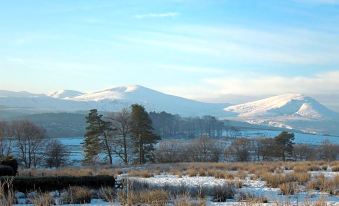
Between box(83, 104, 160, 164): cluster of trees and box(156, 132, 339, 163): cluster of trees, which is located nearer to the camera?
box(83, 104, 160, 164): cluster of trees

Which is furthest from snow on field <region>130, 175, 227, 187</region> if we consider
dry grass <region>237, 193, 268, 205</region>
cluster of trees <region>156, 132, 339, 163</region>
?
cluster of trees <region>156, 132, 339, 163</region>

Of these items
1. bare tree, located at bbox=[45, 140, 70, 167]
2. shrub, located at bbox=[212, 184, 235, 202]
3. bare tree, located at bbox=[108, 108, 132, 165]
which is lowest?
bare tree, located at bbox=[45, 140, 70, 167]

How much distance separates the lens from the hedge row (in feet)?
54.2

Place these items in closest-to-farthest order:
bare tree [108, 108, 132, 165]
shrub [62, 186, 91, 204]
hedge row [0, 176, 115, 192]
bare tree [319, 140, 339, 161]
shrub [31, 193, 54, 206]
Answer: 1. shrub [31, 193, 54, 206]
2. shrub [62, 186, 91, 204]
3. hedge row [0, 176, 115, 192]
4. bare tree [108, 108, 132, 165]
5. bare tree [319, 140, 339, 161]

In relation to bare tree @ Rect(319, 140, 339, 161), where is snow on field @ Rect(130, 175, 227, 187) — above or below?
above

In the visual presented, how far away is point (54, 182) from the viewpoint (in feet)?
55.3

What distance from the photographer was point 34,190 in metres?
16.2

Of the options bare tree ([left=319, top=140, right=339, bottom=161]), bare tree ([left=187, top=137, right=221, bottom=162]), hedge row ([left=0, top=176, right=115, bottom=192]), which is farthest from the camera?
bare tree ([left=319, top=140, right=339, bottom=161])

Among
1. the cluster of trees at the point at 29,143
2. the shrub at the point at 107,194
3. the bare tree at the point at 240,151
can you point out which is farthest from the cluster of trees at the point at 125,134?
the shrub at the point at 107,194

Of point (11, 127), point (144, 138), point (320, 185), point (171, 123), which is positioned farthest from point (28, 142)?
point (171, 123)

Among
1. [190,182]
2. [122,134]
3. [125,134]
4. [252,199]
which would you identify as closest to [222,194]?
[252,199]

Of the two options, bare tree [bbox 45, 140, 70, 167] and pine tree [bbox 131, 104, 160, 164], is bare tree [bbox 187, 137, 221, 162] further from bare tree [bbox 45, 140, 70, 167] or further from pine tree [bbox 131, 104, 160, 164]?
bare tree [bbox 45, 140, 70, 167]

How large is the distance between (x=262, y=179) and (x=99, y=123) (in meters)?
36.0

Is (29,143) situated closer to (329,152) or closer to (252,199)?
(329,152)
